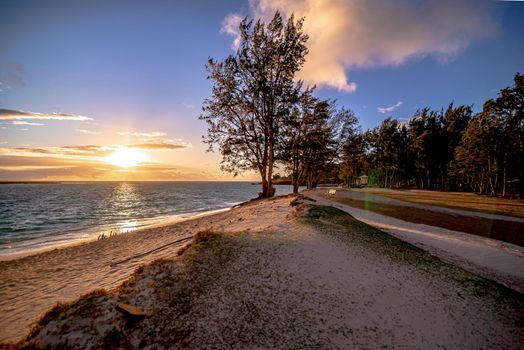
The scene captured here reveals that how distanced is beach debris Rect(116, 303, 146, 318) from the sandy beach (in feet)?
0.41

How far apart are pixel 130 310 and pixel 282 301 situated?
2.88 meters

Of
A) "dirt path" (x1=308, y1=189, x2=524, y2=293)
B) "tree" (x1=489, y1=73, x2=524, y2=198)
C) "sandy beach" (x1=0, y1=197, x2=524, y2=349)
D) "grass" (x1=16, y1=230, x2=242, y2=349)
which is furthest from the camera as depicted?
"tree" (x1=489, y1=73, x2=524, y2=198)

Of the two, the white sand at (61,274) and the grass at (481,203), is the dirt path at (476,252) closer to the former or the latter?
the white sand at (61,274)

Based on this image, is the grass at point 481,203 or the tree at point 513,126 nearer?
the grass at point 481,203

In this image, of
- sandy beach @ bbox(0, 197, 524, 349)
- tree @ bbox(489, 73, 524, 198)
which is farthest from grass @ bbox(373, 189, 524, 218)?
sandy beach @ bbox(0, 197, 524, 349)

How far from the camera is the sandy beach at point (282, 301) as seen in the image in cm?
361

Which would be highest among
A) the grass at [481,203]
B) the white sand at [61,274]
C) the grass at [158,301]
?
the grass at [158,301]

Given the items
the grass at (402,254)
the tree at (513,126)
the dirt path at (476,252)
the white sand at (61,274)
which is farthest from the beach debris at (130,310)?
the tree at (513,126)

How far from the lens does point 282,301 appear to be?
175 inches

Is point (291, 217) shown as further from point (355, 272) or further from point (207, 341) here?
point (207, 341)

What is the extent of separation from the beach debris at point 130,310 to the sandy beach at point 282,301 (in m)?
0.13

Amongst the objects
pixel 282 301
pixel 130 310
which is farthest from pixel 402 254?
pixel 130 310

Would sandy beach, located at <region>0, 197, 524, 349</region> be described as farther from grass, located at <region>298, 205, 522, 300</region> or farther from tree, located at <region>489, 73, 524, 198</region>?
tree, located at <region>489, 73, 524, 198</region>

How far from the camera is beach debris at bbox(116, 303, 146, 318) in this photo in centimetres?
369
